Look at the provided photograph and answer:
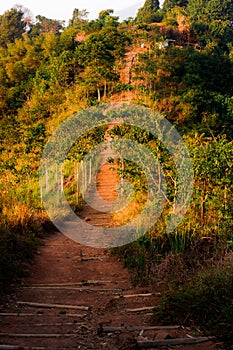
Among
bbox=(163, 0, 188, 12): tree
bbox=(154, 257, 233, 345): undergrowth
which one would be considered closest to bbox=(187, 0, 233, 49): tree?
bbox=(163, 0, 188, 12): tree

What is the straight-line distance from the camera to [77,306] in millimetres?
4945

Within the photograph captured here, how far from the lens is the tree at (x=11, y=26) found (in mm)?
57781

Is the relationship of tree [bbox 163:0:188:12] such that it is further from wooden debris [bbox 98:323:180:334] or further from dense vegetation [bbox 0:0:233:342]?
wooden debris [bbox 98:323:180:334]

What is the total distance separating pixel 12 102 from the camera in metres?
32.3

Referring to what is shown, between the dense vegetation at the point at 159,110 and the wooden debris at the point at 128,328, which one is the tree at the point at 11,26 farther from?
the wooden debris at the point at 128,328

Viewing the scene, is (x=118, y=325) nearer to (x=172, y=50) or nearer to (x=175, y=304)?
(x=175, y=304)

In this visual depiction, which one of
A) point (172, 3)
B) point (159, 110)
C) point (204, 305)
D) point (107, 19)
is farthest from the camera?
point (172, 3)

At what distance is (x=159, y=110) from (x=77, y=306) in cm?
1119

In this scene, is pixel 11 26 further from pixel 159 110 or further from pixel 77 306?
pixel 77 306

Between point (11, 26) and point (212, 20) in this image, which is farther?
point (11, 26)

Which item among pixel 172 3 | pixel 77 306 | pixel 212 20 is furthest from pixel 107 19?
pixel 77 306

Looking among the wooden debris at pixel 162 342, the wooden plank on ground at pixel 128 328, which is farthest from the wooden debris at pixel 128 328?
the wooden debris at pixel 162 342

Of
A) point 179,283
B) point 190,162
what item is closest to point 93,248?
point 190,162

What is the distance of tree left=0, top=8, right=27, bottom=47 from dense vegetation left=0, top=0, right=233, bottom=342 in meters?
0.18
